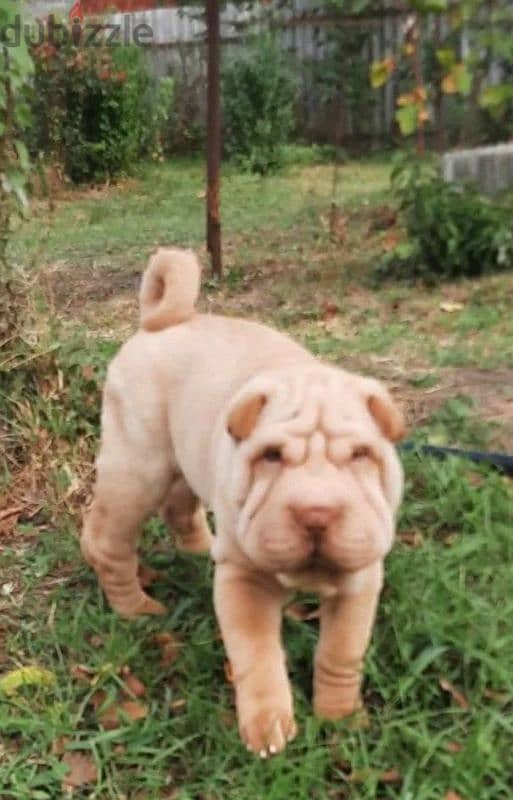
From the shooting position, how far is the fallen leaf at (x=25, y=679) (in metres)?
2.96

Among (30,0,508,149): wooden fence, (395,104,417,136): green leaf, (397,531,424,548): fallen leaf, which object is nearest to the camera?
(397,531,424,548): fallen leaf

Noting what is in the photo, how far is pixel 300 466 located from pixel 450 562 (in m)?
1.30

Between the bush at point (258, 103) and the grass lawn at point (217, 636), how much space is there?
27.1 feet

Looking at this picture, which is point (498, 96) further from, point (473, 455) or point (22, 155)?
point (22, 155)

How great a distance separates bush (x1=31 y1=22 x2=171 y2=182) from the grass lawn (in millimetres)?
7334

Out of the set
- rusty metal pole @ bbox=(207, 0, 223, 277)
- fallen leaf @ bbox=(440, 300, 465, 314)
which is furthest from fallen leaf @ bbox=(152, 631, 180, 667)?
rusty metal pole @ bbox=(207, 0, 223, 277)

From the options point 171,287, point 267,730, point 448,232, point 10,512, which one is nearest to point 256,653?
point 267,730

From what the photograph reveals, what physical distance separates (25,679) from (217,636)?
538 millimetres

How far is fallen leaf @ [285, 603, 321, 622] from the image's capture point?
3.18 m

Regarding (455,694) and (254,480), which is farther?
(455,694)

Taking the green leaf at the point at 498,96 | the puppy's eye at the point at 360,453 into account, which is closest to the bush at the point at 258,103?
the green leaf at the point at 498,96

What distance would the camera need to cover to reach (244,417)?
231 cm

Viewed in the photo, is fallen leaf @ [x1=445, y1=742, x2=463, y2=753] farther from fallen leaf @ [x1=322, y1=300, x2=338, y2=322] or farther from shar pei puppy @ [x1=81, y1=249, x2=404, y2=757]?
fallen leaf @ [x1=322, y1=300, x2=338, y2=322]

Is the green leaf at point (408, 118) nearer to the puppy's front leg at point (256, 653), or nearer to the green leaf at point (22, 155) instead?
the green leaf at point (22, 155)
